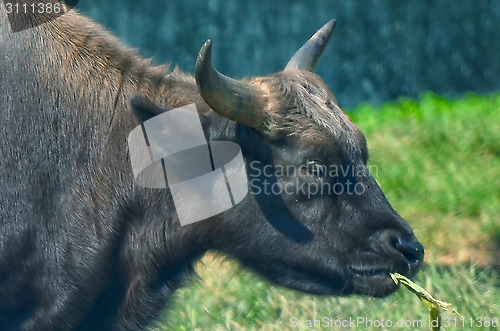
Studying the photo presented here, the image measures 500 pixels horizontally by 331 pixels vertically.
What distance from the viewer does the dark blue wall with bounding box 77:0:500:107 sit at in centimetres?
1127

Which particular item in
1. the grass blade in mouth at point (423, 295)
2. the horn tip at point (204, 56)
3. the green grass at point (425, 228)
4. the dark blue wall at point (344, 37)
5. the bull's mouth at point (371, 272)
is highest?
the horn tip at point (204, 56)

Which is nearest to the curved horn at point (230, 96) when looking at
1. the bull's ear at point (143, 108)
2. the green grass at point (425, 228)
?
the bull's ear at point (143, 108)

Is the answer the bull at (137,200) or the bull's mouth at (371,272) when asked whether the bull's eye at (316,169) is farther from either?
the bull's mouth at (371,272)

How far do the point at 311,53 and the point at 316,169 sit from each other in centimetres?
88

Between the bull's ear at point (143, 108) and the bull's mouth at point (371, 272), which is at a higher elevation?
the bull's ear at point (143, 108)

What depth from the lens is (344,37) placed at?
1143cm

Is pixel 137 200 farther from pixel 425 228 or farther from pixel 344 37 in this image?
pixel 344 37

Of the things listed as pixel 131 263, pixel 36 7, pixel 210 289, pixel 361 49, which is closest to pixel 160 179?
pixel 131 263

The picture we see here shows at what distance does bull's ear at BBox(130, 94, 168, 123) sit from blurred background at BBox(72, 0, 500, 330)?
67.2 inches

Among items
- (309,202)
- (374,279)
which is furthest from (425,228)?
(309,202)

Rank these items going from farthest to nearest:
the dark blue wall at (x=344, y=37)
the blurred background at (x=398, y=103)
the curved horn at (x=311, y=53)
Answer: the dark blue wall at (x=344, y=37), the blurred background at (x=398, y=103), the curved horn at (x=311, y=53)

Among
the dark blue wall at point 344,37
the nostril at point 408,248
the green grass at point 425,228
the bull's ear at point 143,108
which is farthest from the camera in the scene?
the dark blue wall at point 344,37

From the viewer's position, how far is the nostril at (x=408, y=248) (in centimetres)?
455

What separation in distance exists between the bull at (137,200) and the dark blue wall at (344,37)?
21.3ft
